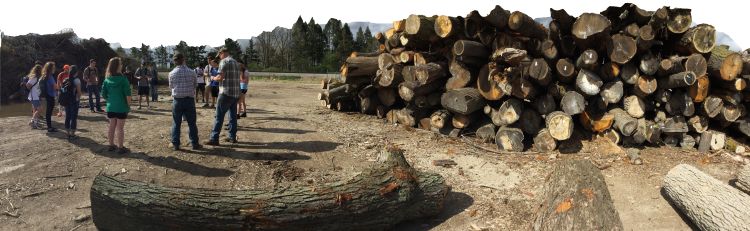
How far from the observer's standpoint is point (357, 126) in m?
8.89

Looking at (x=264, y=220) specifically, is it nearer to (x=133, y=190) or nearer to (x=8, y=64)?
(x=133, y=190)

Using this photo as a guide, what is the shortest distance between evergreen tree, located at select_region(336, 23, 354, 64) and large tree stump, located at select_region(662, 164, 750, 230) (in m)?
32.3

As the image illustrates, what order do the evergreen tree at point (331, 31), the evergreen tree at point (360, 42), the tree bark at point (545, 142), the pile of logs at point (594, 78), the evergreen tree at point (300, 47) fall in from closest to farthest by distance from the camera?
the pile of logs at point (594, 78) < the tree bark at point (545, 142) < the evergreen tree at point (300, 47) < the evergreen tree at point (360, 42) < the evergreen tree at point (331, 31)

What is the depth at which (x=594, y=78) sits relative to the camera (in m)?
6.40

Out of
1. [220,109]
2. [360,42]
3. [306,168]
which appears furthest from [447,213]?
[360,42]

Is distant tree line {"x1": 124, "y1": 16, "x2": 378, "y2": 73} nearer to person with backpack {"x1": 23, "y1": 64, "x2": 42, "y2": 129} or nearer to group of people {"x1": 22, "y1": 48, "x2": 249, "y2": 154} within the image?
person with backpack {"x1": 23, "y1": 64, "x2": 42, "y2": 129}

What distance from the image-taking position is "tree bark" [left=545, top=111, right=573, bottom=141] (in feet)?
21.2

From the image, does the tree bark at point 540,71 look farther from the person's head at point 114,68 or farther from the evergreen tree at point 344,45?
the evergreen tree at point 344,45

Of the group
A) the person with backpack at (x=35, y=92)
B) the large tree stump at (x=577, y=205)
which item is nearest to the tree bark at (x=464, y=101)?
the large tree stump at (x=577, y=205)

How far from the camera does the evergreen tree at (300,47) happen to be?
36531 mm

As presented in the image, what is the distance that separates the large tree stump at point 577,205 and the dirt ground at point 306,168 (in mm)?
405

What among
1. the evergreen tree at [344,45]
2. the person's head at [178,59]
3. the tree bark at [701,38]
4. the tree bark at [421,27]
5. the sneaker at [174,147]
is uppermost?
the evergreen tree at [344,45]

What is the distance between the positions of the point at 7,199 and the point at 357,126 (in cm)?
562

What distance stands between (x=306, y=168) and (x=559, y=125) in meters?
3.87
